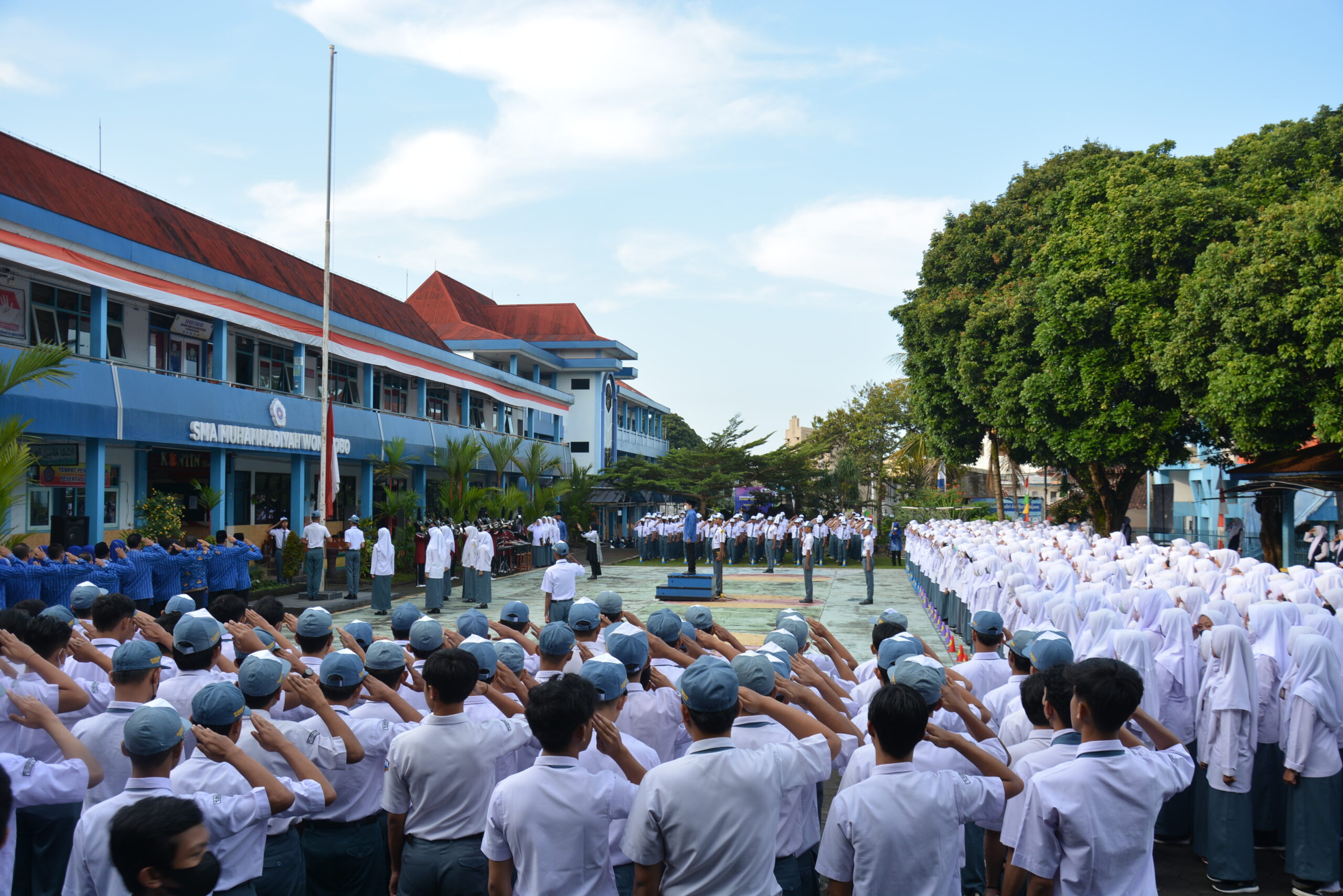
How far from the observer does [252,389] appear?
2109 cm

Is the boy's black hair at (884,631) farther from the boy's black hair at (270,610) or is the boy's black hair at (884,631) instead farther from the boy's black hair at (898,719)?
the boy's black hair at (270,610)

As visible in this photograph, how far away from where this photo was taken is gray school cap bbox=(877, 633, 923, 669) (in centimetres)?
452

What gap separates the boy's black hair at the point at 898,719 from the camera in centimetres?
300

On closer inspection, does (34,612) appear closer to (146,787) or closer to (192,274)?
(146,787)

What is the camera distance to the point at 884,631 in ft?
17.8

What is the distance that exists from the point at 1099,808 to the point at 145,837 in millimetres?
2922

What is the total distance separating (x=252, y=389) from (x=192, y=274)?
284 cm

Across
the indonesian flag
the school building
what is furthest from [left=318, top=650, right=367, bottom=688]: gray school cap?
the indonesian flag

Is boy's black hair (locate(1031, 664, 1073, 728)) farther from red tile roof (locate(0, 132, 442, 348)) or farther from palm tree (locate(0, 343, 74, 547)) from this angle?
red tile roof (locate(0, 132, 442, 348))

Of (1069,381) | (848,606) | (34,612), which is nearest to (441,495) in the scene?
(848,606)

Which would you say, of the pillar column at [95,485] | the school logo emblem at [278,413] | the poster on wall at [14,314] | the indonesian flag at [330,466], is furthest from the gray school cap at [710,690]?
the school logo emblem at [278,413]

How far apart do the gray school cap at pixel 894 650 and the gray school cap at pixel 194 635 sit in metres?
3.39

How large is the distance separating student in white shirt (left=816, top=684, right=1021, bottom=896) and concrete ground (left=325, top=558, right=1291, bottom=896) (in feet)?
13.7

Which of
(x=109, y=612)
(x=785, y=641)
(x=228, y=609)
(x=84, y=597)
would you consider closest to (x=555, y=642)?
A: (x=785, y=641)
